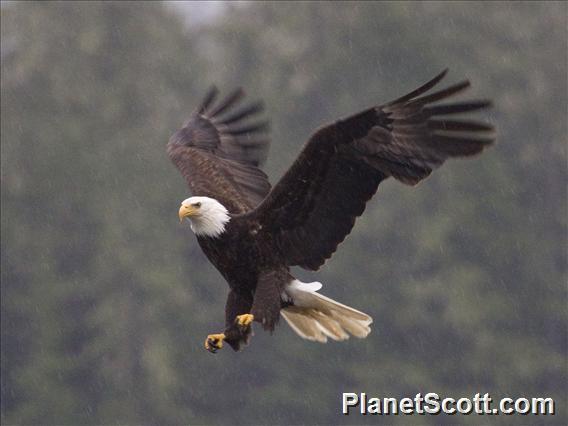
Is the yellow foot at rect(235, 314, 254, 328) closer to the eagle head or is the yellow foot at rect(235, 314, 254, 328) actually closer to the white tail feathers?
the eagle head

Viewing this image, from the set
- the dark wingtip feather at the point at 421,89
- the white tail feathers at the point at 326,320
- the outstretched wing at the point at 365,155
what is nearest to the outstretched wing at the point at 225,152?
the white tail feathers at the point at 326,320

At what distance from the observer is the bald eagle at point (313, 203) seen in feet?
34.7

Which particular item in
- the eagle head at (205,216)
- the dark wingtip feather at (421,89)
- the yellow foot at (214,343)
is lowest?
the yellow foot at (214,343)

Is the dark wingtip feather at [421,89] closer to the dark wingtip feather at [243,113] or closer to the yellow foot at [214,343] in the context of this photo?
the yellow foot at [214,343]

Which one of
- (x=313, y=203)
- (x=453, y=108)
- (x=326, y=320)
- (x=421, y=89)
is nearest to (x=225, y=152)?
(x=326, y=320)

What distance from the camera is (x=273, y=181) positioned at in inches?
1081

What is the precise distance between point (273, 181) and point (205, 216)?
16.3 m

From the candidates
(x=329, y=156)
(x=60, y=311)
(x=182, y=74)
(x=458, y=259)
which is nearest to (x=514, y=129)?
(x=458, y=259)

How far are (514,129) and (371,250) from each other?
3.59 meters

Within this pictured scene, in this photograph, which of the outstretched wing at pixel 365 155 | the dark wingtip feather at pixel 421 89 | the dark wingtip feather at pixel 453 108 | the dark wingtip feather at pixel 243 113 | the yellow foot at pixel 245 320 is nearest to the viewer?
the dark wingtip feather at pixel 421 89

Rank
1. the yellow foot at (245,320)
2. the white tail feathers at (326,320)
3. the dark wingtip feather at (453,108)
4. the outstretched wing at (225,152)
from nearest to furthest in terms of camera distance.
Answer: the dark wingtip feather at (453,108)
the yellow foot at (245,320)
the white tail feathers at (326,320)
the outstretched wing at (225,152)

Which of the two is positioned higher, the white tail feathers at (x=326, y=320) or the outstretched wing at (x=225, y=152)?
the outstretched wing at (x=225, y=152)

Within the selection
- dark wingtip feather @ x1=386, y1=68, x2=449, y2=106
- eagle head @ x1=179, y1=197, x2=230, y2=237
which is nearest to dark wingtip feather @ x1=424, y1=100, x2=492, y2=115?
dark wingtip feather @ x1=386, y1=68, x2=449, y2=106

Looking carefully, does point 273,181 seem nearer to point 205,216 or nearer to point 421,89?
point 205,216
